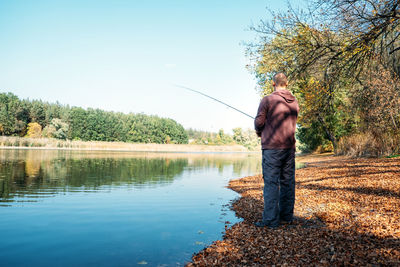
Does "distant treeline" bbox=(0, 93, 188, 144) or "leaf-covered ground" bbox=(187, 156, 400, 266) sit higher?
"distant treeline" bbox=(0, 93, 188, 144)

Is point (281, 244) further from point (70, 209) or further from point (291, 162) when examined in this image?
point (70, 209)

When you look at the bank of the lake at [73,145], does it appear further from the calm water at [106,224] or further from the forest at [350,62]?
the calm water at [106,224]

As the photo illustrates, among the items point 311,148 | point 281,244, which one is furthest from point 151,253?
point 311,148

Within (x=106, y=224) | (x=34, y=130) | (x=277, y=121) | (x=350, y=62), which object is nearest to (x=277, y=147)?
(x=277, y=121)

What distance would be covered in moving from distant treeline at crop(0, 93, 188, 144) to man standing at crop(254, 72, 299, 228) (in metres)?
73.7

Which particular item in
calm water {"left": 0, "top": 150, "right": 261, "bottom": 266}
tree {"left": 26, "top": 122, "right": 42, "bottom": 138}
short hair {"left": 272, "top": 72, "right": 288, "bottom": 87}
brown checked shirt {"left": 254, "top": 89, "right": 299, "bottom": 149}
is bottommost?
Answer: calm water {"left": 0, "top": 150, "right": 261, "bottom": 266}

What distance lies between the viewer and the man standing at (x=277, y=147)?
4.55 meters

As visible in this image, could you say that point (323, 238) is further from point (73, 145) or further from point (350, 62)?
point (73, 145)

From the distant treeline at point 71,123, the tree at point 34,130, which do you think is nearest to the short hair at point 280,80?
the distant treeline at point 71,123

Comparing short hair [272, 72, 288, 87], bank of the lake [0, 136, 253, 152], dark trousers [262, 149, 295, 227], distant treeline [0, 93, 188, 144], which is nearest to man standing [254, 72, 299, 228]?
dark trousers [262, 149, 295, 227]

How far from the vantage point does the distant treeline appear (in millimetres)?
67562

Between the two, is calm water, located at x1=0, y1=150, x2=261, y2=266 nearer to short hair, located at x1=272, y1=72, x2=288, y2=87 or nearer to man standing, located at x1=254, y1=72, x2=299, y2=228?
man standing, located at x1=254, y1=72, x2=299, y2=228

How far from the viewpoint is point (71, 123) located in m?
76.4

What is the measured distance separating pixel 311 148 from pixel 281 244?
3829cm
